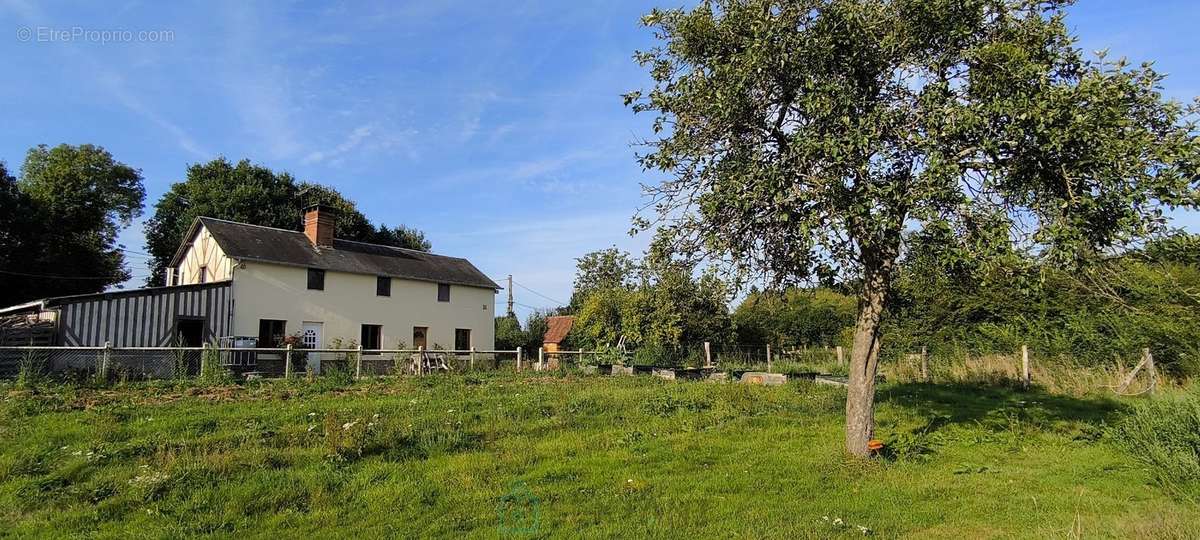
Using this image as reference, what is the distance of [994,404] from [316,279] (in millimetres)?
21620

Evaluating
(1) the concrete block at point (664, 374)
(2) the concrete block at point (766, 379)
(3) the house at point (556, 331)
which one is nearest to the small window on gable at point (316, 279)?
(1) the concrete block at point (664, 374)

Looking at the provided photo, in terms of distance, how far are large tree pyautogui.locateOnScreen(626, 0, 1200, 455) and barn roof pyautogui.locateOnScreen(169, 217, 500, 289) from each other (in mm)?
18904

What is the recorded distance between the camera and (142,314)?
19.4 metres

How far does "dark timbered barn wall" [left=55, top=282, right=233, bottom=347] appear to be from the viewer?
706 inches

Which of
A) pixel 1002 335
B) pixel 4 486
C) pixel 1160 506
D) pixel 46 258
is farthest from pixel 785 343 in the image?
pixel 46 258

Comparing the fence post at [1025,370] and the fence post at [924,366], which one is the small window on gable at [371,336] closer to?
the fence post at [924,366]

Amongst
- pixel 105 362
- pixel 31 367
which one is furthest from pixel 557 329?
pixel 31 367

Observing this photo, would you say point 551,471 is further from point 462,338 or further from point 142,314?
point 462,338

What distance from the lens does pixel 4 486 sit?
6.65 meters

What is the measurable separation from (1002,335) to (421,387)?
1605cm

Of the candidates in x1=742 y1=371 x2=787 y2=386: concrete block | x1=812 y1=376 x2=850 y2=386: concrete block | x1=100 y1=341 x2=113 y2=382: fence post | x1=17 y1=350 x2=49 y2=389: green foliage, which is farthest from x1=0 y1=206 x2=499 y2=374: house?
x1=812 y1=376 x2=850 y2=386: concrete block

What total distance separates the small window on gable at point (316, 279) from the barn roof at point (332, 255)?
0.88 ft

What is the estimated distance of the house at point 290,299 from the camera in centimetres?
1894

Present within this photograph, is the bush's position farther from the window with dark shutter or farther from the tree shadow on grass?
the window with dark shutter
